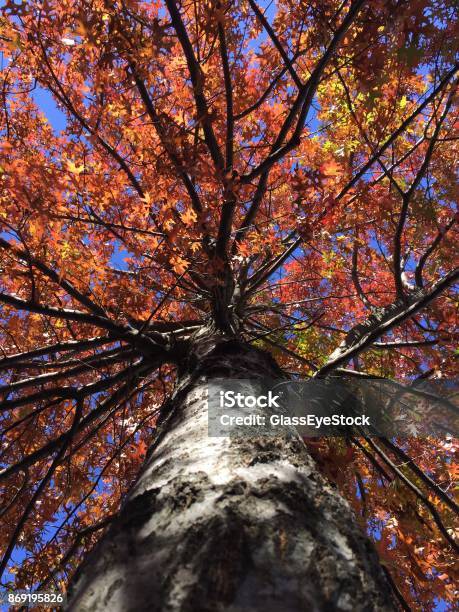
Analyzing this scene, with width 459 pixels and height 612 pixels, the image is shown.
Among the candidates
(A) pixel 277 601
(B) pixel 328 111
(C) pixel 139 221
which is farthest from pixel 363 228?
(A) pixel 277 601

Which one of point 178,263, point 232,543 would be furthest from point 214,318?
point 232,543

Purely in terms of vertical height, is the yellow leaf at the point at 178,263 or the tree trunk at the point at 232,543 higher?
the yellow leaf at the point at 178,263

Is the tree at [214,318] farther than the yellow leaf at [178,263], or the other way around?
the yellow leaf at [178,263]

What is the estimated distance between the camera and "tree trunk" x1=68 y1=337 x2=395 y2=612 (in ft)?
2.68

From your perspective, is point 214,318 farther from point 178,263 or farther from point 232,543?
point 232,543

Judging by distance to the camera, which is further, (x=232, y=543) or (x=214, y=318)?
(x=214, y=318)

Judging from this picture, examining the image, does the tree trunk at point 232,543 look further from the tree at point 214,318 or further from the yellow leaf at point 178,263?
the yellow leaf at point 178,263

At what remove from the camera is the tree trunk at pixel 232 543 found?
82cm

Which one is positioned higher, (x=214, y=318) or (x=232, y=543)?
(x=214, y=318)

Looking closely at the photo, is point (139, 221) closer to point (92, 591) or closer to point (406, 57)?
point (406, 57)

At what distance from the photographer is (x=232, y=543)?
3.02 feet

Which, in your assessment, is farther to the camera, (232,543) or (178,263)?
(178,263)

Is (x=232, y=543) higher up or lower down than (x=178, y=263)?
lower down

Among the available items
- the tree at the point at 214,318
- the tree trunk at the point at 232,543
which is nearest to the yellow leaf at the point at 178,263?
the tree at the point at 214,318
